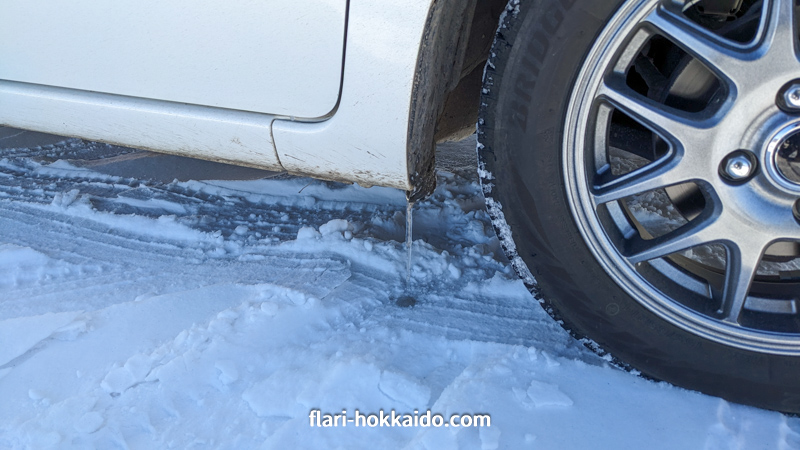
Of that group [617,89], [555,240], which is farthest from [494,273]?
[617,89]

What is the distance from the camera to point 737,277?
1256 mm

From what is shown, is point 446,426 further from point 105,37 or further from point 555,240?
point 105,37

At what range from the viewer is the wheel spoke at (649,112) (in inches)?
46.9

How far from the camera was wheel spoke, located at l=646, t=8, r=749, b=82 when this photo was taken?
1.14 metres

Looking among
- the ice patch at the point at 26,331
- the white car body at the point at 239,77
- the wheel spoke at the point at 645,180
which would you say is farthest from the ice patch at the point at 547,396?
the ice patch at the point at 26,331

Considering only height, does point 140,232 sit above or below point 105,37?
below

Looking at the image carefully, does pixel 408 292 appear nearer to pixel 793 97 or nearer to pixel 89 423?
pixel 89 423

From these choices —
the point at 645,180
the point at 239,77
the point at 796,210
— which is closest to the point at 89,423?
the point at 239,77

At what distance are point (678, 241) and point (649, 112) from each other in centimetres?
30

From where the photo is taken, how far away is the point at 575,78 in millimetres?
1185

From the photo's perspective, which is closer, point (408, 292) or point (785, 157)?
point (785, 157)

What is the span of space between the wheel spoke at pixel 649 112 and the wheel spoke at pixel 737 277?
289 mm

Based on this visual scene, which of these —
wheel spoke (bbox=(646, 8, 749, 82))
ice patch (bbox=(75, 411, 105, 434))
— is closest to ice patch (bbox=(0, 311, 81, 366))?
ice patch (bbox=(75, 411, 105, 434))

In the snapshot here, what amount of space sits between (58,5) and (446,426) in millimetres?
1374
